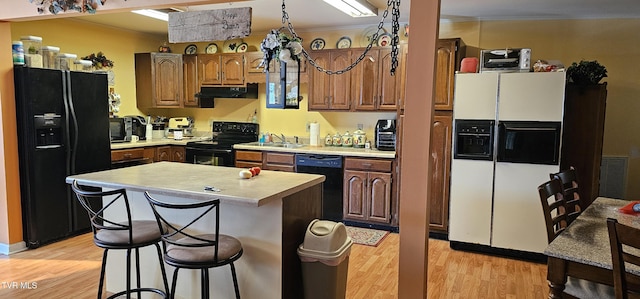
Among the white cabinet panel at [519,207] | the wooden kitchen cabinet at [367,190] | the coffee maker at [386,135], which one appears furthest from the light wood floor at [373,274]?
the coffee maker at [386,135]

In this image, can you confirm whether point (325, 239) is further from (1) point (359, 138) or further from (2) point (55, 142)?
(2) point (55, 142)

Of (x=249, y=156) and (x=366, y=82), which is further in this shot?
(x=249, y=156)

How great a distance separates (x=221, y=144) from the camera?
564 centimetres

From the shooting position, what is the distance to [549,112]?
372 centimetres

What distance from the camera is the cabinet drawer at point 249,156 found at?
17.4 ft

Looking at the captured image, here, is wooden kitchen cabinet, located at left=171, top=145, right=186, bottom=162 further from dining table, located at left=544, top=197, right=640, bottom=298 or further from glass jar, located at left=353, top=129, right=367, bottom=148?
dining table, located at left=544, top=197, right=640, bottom=298

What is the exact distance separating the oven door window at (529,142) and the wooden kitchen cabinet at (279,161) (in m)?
2.34

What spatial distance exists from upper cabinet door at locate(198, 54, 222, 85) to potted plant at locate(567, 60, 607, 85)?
163 inches

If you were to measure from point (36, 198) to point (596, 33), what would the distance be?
5841 millimetres

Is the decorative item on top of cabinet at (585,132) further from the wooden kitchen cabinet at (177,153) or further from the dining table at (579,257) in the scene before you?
the wooden kitchen cabinet at (177,153)

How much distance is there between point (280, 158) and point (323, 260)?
273 cm

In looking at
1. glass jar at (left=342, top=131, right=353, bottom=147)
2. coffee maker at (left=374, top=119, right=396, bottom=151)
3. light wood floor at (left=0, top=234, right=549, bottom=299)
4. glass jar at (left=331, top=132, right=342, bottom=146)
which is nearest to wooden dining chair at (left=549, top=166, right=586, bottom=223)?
light wood floor at (left=0, top=234, right=549, bottom=299)

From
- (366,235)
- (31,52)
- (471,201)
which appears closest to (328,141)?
(366,235)

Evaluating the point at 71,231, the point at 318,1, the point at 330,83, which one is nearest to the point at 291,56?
the point at 318,1
